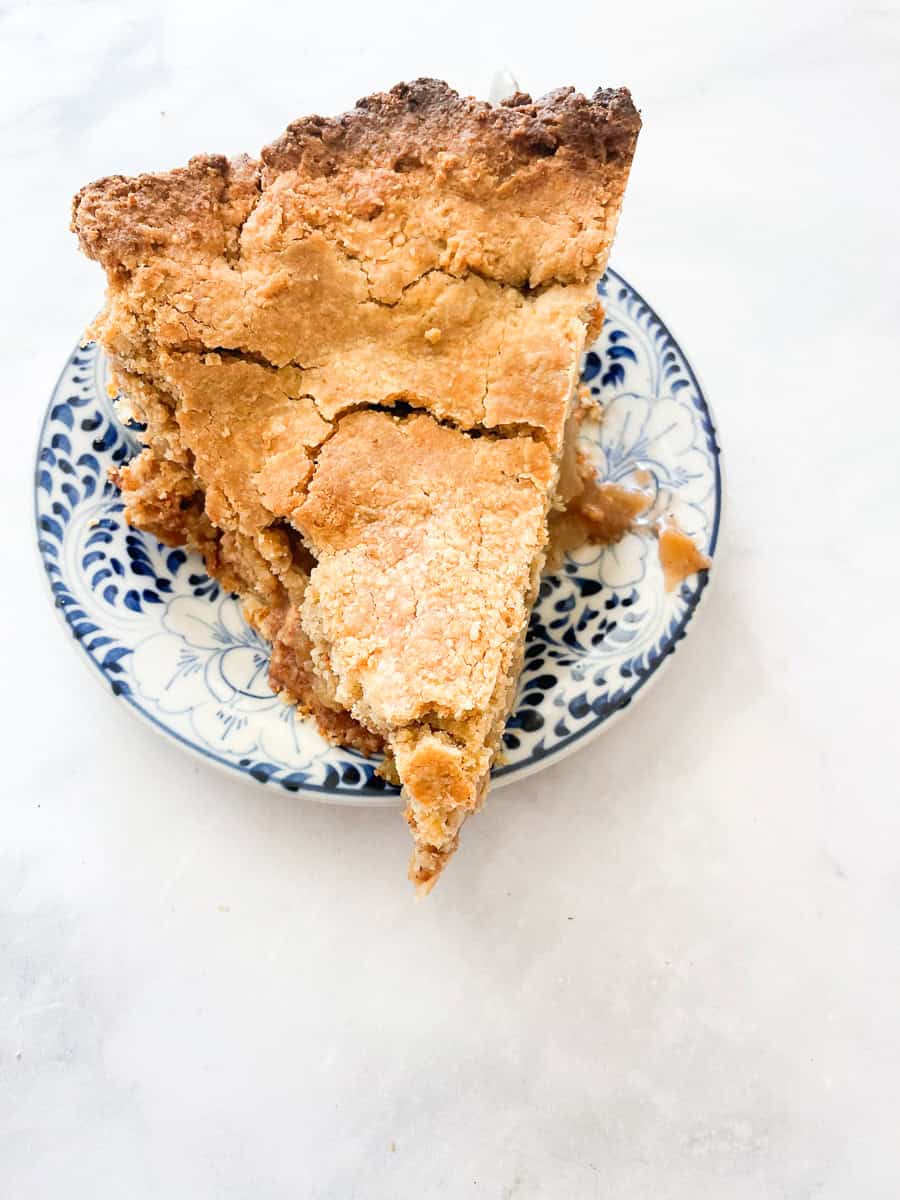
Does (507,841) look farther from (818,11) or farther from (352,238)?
(818,11)

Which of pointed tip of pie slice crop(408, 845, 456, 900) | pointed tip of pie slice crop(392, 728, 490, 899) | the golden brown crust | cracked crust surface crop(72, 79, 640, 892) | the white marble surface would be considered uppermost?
the golden brown crust

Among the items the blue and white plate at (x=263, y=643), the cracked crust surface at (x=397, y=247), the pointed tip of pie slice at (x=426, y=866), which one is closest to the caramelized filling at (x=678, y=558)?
the blue and white plate at (x=263, y=643)

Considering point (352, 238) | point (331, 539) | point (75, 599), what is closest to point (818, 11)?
point (352, 238)

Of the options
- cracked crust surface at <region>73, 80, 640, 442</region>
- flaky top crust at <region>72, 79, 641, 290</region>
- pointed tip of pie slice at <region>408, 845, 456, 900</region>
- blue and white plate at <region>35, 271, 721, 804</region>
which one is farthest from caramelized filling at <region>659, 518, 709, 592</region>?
pointed tip of pie slice at <region>408, 845, 456, 900</region>

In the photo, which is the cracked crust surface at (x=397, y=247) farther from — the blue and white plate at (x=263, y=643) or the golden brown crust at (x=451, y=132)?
the blue and white plate at (x=263, y=643)

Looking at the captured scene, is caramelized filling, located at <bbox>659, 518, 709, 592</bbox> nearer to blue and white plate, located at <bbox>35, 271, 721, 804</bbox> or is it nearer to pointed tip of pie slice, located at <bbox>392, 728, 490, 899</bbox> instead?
blue and white plate, located at <bbox>35, 271, 721, 804</bbox>
